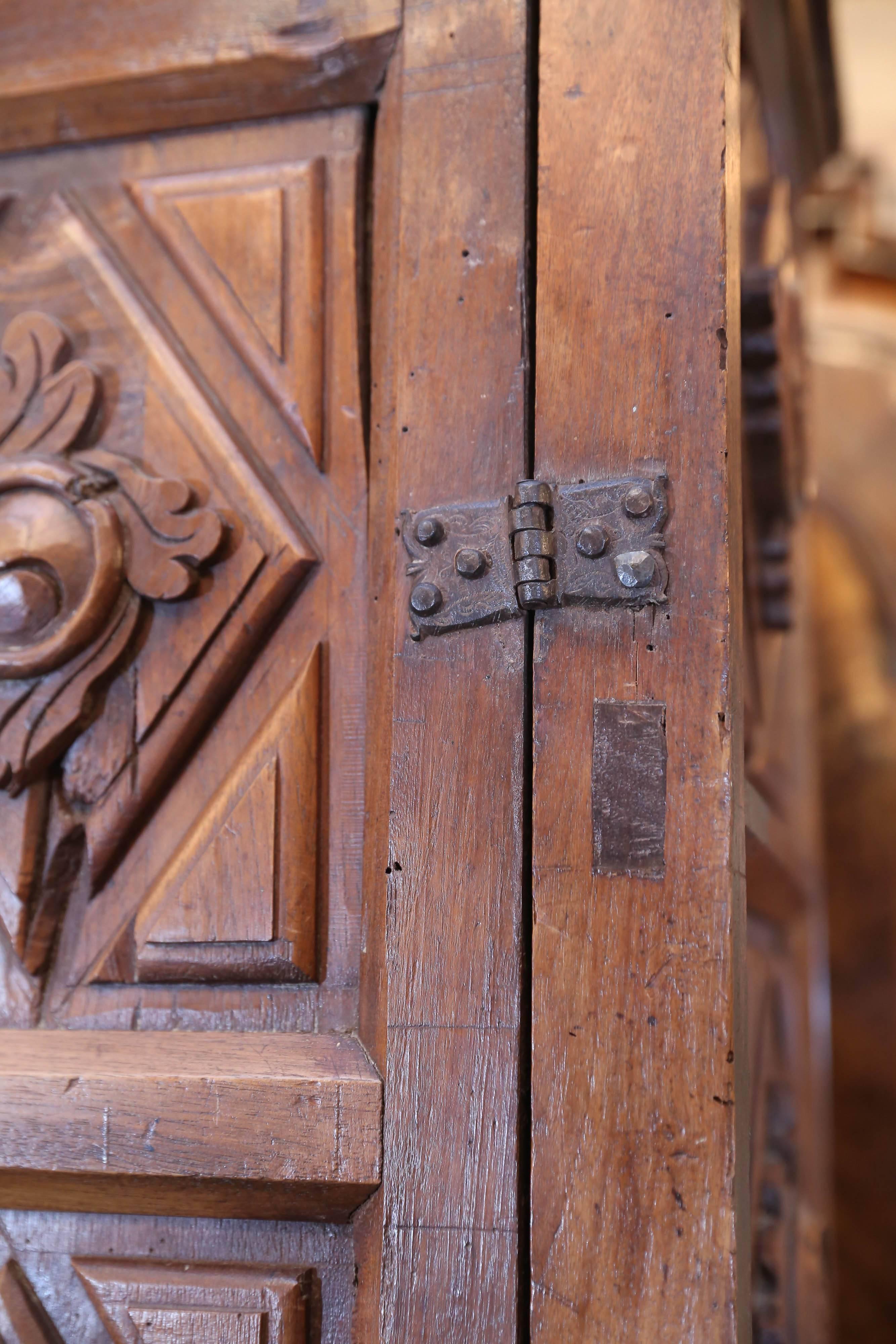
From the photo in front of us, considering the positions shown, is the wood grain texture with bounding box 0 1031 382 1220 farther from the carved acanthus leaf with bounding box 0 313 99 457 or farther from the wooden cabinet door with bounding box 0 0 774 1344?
the carved acanthus leaf with bounding box 0 313 99 457

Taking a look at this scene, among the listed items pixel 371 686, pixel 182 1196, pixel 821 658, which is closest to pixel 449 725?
pixel 371 686

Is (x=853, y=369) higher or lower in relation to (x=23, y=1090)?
higher

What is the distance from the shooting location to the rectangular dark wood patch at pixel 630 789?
568 millimetres

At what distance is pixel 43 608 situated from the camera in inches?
26.9

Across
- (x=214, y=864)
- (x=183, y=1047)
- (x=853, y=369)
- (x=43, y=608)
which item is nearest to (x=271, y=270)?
(x=43, y=608)

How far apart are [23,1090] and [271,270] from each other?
1.68ft

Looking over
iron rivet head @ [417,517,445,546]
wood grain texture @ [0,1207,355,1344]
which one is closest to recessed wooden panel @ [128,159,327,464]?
iron rivet head @ [417,517,445,546]

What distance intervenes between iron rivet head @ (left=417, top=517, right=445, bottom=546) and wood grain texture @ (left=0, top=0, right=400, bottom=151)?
1.00 feet

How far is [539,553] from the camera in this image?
594 mm

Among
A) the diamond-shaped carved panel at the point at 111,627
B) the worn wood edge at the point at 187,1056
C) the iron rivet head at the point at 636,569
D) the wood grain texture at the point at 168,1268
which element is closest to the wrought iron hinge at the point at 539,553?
the iron rivet head at the point at 636,569

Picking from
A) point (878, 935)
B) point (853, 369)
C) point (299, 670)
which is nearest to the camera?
point (299, 670)

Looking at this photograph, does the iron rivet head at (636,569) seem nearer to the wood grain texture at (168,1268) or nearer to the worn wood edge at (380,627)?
the worn wood edge at (380,627)

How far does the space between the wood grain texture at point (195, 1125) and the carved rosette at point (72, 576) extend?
0.18 metres

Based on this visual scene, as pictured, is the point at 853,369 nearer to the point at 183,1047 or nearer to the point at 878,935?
the point at 878,935
